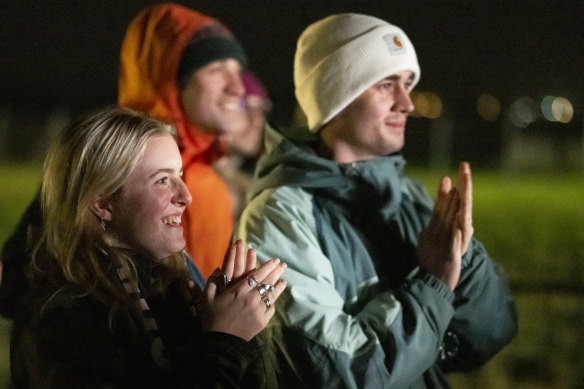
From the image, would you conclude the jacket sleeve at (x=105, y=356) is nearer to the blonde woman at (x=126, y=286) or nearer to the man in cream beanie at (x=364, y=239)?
the blonde woman at (x=126, y=286)

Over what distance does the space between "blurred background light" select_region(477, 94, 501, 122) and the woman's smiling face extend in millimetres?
26181

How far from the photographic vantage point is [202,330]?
6.92ft

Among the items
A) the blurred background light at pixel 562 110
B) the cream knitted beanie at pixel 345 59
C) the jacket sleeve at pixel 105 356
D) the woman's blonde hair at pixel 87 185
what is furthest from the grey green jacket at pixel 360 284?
the blurred background light at pixel 562 110

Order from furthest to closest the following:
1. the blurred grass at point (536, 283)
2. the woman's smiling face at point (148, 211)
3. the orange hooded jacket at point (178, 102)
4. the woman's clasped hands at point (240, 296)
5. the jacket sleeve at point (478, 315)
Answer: the blurred grass at point (536, 283)
the orange hooded jacket at point (178, 102)
the jacket sleeve at point (478, 315)
the woman's smiling face at point (148, 211)
the woman's clasped hands at point (240, 296)

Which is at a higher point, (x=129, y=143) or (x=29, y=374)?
(x=129, y=143)

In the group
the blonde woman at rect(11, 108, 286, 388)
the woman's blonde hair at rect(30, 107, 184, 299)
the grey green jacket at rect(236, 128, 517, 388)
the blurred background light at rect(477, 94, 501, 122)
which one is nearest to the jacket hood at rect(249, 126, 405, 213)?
the grey green jacket at rect(236, 128, 517, 388)

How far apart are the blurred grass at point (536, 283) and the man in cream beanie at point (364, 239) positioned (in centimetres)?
277

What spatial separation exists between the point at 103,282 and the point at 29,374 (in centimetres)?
26

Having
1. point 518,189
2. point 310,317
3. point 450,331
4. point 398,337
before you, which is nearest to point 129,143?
point 310,317

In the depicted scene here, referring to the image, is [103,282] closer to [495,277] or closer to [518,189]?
[495,277]

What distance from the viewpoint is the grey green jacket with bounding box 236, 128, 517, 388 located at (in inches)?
102

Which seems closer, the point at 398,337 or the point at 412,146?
the point at 398,337

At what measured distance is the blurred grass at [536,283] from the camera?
223 inches

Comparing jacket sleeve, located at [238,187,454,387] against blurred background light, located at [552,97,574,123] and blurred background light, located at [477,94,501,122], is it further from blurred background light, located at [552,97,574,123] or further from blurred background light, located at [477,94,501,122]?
blurred background light, located at [477,94,501,122]
